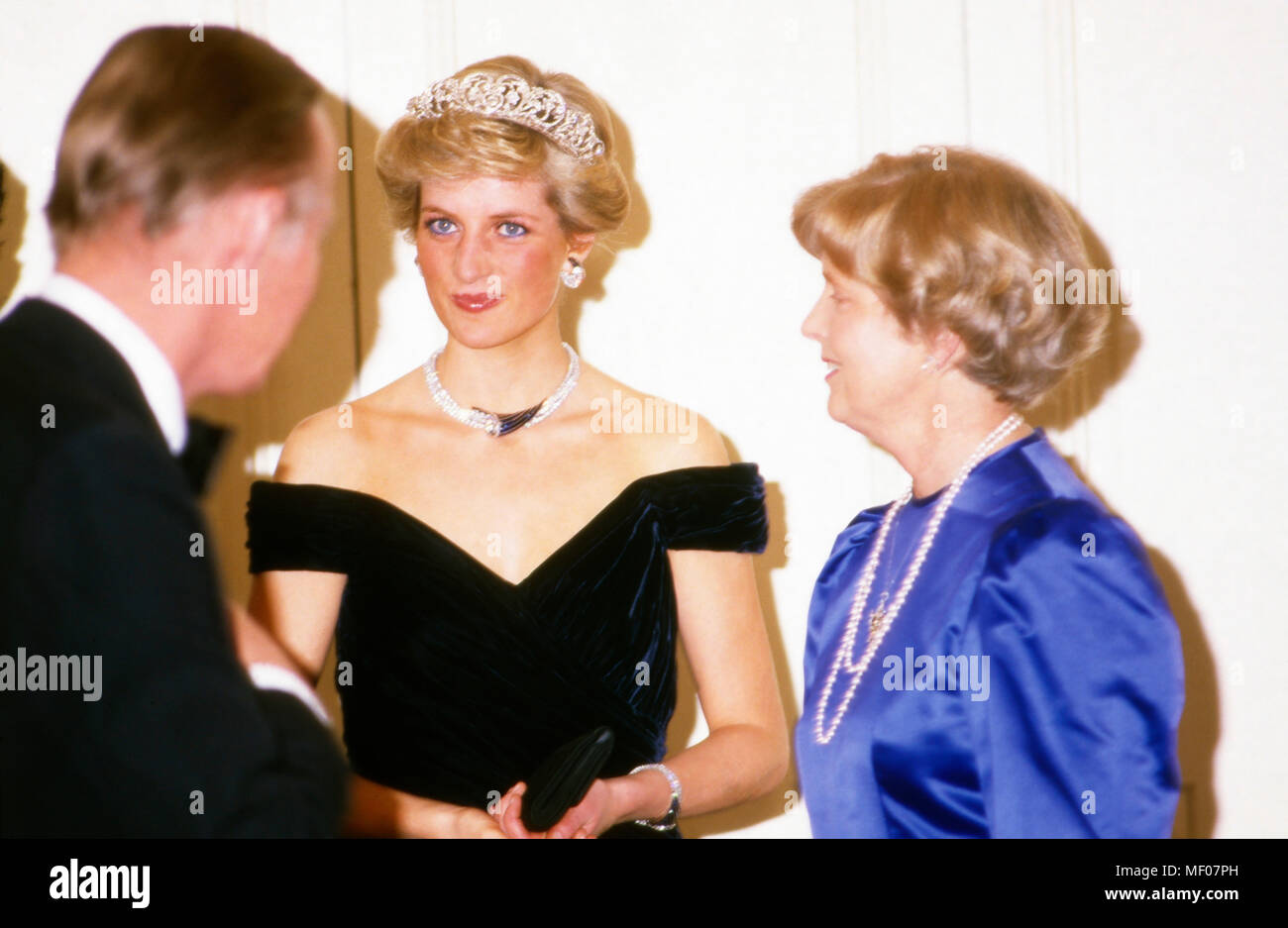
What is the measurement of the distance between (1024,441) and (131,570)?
97cm

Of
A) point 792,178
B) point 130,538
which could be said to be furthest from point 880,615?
point 130,538

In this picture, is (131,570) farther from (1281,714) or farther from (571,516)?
(1281,714)

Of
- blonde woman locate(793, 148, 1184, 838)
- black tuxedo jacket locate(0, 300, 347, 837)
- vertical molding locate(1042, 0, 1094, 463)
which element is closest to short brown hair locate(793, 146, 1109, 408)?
blonde woman locate(793, 148, 1184, 838)

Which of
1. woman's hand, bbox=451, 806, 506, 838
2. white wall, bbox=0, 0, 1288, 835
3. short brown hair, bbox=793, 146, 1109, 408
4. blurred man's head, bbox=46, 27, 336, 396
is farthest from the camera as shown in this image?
white wall, bbox=0, 0, 1288, 835

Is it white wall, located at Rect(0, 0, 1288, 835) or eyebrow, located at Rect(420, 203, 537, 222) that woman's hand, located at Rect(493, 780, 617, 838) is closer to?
white wall, located at Rect(0, 0, 1288, 835)

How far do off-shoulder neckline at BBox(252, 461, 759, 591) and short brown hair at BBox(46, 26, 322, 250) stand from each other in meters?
0.49

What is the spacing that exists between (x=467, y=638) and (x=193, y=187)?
2.14 ft

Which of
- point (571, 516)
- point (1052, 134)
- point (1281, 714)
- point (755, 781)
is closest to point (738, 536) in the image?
point (571, 516)

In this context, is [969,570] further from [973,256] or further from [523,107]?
[523,107]

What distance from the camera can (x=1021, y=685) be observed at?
4.44 feet

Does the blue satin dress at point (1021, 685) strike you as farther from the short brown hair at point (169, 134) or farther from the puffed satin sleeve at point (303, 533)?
the short brown hair at point (169, 134)

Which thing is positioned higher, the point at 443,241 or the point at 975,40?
the point at 975,40

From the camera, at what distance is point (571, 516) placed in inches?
63.8

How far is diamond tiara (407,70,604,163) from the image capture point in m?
1.57
